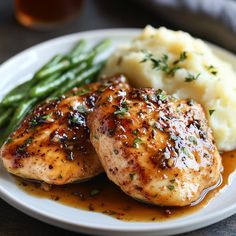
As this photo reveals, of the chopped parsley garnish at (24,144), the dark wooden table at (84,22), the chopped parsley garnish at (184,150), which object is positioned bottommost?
the dark wooden table at (84,22)

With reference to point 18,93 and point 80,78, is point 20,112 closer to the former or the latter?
point 18,93

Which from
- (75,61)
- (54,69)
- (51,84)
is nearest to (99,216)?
(51,84)

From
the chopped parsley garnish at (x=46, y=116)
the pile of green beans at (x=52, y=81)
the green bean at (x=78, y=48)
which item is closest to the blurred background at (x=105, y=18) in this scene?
the green bean at (x=78, y=48)

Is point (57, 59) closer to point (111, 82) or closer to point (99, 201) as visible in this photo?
point (111, 82)

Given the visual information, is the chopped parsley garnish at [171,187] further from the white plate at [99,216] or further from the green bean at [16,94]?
the green bean at [16,94]

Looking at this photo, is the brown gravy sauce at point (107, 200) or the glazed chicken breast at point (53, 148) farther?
the glazed chicken breast at point (53, 148)

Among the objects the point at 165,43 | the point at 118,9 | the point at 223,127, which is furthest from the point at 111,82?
the point at 118,9

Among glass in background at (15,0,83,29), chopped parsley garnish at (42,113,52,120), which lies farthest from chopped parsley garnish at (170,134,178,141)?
glass in background at (15,0,83,29)

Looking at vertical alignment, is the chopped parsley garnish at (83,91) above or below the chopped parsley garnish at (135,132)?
below
